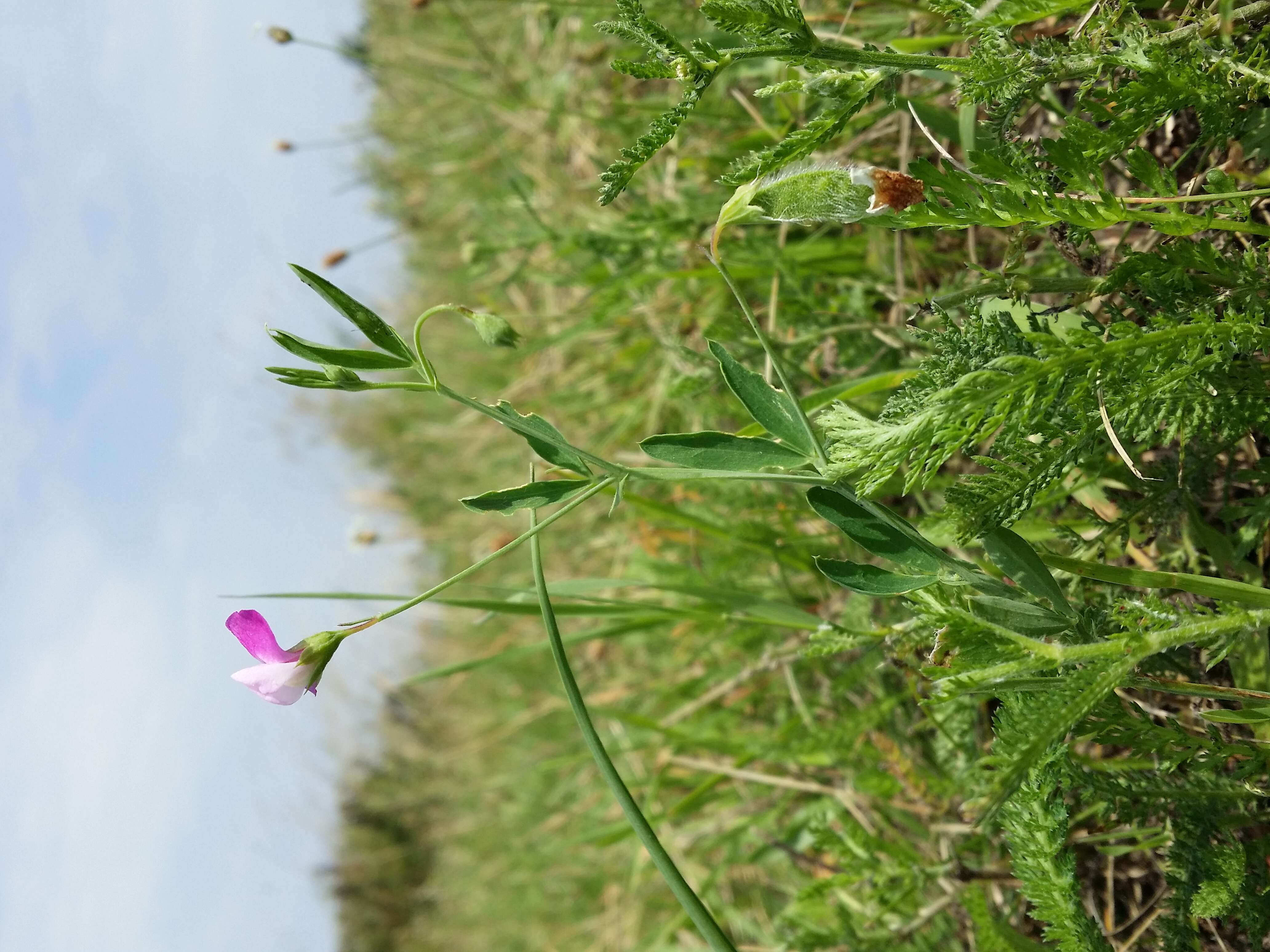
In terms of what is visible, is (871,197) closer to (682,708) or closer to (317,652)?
(317,652)

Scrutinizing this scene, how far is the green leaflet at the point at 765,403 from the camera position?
2.22 ft

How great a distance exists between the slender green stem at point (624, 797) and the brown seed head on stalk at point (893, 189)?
1.14 feet

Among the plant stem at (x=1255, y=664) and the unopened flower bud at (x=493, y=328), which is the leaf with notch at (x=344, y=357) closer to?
the unopened flower bud at (x=493, y=328)

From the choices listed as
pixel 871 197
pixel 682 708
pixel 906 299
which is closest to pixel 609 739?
pixel 682 708

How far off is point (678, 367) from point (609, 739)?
131 cm

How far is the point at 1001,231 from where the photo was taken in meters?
Answer: 1.13

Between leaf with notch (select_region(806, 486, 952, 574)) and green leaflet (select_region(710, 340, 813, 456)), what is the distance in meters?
0.05

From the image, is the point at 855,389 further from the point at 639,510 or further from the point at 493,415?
the point at 639,510

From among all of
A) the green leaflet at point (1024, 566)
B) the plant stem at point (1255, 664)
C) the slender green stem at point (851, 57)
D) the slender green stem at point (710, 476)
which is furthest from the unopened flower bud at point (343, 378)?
the plant stem at point (1255, 664)

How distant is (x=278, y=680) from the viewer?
2.13 feet

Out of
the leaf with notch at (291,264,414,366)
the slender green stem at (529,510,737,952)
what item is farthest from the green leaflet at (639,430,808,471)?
the leaf with notch at (291,264,414,366)

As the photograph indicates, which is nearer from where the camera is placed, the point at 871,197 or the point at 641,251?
the point at 871,197

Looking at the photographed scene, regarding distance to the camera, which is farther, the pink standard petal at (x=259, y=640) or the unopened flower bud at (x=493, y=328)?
the unopened flower bud at (x=493, y=328)

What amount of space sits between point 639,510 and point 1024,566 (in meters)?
0.90
